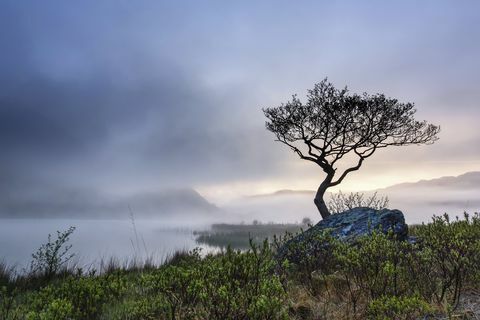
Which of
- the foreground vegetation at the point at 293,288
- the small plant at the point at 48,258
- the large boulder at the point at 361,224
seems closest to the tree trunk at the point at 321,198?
the large boulder at the point at 361,224

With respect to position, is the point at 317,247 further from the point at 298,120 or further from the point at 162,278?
the point at 298,120

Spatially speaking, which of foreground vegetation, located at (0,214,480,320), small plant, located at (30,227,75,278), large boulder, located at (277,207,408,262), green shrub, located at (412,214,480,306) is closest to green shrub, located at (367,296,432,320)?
foreground vegetation, located at (0,214,480,320)

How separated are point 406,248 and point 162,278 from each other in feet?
14.5

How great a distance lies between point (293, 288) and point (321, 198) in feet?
44.8

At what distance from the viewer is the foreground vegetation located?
431 centimetres

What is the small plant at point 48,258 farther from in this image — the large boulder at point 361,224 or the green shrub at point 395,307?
the green shrub at point 395,307

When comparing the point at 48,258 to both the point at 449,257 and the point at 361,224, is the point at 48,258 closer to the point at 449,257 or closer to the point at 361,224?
the point at 361,224

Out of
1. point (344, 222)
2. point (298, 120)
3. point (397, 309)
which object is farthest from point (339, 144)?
point (397, 309)

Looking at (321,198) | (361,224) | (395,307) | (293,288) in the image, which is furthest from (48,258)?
(321,198)

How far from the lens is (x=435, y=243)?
5.89 m

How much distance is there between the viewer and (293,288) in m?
7.66

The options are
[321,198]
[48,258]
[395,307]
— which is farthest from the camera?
[321,198]

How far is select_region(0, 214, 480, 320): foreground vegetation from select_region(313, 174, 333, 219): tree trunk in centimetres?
1188

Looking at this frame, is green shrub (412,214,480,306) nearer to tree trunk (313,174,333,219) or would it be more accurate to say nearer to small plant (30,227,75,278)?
small plant (30,227,75,278)
